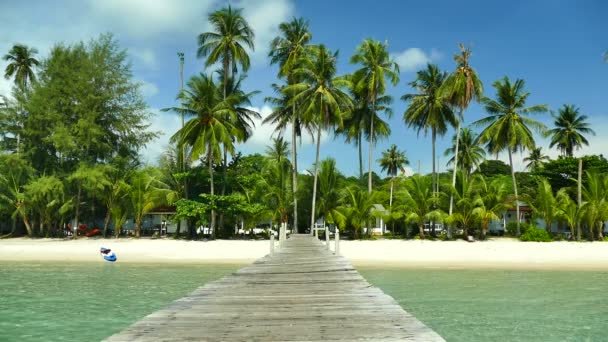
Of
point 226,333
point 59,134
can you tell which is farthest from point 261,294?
point 59,134

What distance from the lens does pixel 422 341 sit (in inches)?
155

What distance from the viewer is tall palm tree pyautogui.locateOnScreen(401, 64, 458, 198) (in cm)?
3678

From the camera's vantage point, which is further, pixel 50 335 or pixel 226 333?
pixel 50 335

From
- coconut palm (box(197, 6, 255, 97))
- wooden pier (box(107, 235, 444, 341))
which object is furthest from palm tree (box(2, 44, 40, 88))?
wooden pier (box(107, 235, 444, 341))

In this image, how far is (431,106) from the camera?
3688 cm

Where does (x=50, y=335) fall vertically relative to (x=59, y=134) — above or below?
below

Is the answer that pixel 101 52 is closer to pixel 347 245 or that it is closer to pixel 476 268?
pixel 347 245

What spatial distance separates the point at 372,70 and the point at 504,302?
24.6 m

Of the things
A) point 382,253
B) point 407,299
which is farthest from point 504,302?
point 382,253

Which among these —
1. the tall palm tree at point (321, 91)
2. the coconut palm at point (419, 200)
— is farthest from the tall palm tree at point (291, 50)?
the coconut palm at point (419, 200)

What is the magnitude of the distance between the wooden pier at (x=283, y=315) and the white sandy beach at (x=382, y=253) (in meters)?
15.7

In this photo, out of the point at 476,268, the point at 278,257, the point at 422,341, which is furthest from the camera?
the point at 476,268

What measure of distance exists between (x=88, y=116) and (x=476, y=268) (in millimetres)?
27059

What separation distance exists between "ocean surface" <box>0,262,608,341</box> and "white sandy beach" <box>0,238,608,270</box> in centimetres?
267
